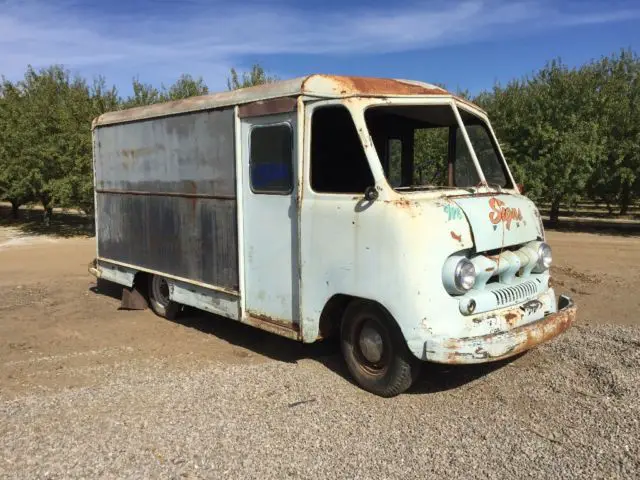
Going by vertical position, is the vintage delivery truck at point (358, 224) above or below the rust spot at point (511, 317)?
above

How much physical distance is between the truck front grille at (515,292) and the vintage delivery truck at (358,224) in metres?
0.01

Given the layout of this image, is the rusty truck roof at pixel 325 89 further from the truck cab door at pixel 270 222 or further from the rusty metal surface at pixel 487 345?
the rusty metal surface at pixel 487 345

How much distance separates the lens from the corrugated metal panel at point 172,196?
222 inches

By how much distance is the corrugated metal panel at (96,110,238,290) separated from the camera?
564 centimetres

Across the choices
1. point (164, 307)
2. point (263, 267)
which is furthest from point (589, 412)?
point (164, 307)

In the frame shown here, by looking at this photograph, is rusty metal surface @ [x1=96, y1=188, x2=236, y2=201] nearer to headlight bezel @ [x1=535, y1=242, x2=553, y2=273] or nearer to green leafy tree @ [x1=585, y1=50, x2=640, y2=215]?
headlight bezel @ [x1=535, y1=242, x2=553, y2=273]

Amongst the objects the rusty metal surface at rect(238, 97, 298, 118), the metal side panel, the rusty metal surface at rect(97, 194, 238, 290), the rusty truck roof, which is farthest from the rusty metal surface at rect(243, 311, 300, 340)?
the rusty truck roof

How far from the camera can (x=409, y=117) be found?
5.44 metres

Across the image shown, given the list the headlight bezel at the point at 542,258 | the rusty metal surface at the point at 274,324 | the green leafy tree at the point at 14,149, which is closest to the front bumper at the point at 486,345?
the headlight bezel at the point at 542,258

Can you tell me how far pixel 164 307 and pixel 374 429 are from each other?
156 inches

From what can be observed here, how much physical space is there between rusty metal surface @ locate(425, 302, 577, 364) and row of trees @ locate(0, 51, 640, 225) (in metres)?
13.0

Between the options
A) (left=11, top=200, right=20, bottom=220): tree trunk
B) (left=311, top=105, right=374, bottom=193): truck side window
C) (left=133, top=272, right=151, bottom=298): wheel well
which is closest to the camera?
(left=311, top=105, right=374, bottom=193): truck side window

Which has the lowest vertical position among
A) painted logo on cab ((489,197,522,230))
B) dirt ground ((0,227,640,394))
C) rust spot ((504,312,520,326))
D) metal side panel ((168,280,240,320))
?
dirt ground ((0,227,640,394))

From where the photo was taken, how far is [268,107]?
5051mm
